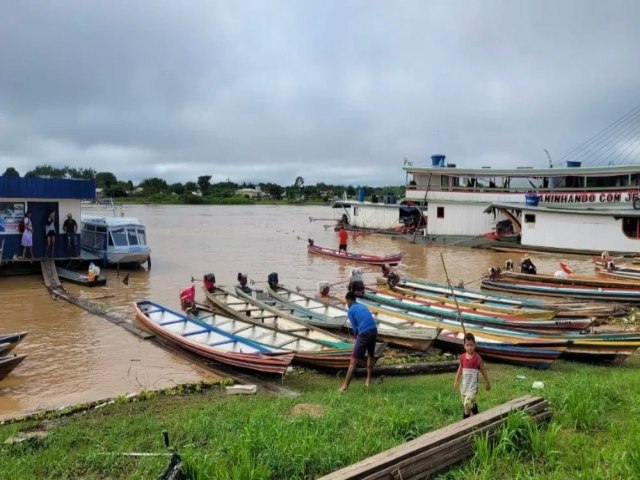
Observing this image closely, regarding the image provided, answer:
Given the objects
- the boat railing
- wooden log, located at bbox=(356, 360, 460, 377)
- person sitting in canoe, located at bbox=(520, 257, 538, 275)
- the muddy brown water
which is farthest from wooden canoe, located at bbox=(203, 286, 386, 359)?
the boat railing

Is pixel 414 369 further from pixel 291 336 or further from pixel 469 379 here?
pixel 469 379

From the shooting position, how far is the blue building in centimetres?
2194

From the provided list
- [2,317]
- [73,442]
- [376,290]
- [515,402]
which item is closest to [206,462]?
[73,442]

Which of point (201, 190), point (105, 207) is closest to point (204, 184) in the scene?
point (201, 190)

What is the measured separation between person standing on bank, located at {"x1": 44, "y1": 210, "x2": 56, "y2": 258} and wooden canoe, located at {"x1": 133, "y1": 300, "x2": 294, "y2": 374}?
32.1 ft

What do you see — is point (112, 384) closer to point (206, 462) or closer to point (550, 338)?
point (206, 462)

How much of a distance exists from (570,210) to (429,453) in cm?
3011

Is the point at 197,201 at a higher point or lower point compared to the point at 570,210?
higher

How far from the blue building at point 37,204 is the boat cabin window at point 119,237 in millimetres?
1546

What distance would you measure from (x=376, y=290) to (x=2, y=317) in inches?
466

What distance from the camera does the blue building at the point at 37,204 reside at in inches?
864

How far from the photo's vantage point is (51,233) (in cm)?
2294

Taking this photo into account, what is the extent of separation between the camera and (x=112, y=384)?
10.8 m

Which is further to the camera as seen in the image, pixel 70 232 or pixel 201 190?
pixel 201 190
